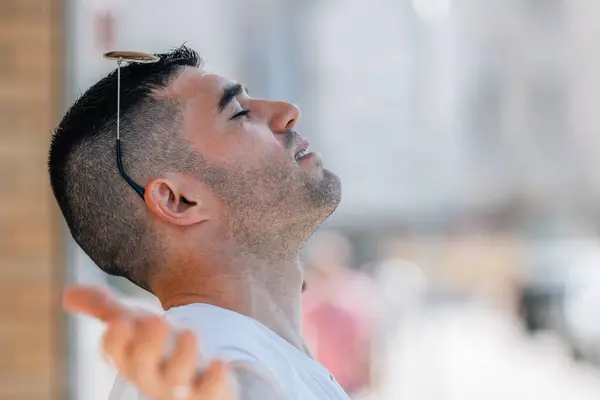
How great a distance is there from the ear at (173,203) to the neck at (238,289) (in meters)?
0.06

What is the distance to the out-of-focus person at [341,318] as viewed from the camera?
3811 mm

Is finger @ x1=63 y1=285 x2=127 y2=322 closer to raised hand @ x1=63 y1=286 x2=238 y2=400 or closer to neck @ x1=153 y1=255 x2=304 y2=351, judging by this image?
raised hand @ x1=63 y1=286 x2=238 y2=400

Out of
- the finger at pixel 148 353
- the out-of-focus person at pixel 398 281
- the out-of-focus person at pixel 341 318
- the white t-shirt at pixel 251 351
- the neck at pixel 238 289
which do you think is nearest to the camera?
the finger at pixel 148 353

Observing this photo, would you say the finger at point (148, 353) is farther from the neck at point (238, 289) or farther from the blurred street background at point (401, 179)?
the blurred street background at point (401, 179)

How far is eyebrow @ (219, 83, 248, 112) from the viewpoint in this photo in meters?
1.26

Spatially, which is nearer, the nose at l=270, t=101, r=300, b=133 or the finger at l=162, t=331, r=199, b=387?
the finger at l=162, t=331, r=199, b=387

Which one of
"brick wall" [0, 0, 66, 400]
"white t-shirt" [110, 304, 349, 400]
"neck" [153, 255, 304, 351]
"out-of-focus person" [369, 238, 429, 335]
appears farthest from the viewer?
"out-of-focus person" [369, 238, 429, 335]

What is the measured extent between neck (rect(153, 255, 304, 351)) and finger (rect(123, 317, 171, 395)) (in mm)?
373

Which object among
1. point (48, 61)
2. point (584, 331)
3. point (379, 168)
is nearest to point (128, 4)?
point (48, 61)

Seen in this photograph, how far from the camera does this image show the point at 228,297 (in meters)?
1.20

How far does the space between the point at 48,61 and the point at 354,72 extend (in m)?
3.46

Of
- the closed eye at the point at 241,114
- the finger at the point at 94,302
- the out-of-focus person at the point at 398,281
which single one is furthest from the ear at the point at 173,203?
the out-of-focus person at the point at 398,281

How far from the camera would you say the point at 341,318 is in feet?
12.7

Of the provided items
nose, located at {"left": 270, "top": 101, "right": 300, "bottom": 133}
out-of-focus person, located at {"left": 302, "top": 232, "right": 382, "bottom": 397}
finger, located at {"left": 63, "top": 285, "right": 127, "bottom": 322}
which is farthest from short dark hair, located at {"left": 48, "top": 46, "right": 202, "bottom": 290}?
out-of-focus person, located at {"left": 302, "top": 232, "right": 382, "bottom": 397}
